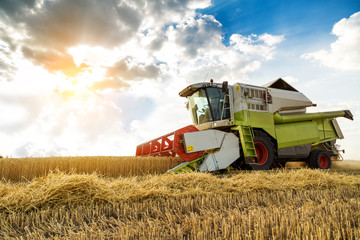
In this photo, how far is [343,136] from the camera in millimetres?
10180

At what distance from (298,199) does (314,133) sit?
21.9ft

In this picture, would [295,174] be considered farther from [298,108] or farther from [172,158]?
[298,108]

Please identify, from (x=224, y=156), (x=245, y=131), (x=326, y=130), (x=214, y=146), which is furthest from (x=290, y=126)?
(x=214, y=146)

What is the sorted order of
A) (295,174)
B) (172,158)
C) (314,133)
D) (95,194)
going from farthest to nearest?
(314,133), (172,158), (295,174), (95,194)

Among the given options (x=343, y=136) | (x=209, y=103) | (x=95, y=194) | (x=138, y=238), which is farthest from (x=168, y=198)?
(x=343, y=136)

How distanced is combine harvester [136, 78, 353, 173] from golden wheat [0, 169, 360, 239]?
2301mm

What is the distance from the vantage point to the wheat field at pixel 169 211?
1.90m

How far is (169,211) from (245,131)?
4.91 meters

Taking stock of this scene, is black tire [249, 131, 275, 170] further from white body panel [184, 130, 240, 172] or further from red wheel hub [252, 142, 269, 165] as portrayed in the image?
white body panel [184, 130, 240, 172]

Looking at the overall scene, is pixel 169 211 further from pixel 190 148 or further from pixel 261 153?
pixel 261 153

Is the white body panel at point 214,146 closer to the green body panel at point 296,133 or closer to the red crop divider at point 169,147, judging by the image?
the red crop divider at point 169,147

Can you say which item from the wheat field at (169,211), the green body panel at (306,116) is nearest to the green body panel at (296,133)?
the green body panel at (306,116)

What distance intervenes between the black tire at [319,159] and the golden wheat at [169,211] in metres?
5.24

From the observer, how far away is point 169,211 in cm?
253
